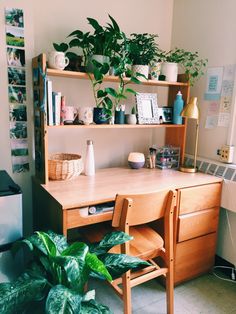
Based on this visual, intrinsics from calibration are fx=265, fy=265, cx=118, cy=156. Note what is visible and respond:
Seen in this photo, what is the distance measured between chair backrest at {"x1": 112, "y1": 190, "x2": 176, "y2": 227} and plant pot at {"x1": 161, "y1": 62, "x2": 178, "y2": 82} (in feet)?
3.46

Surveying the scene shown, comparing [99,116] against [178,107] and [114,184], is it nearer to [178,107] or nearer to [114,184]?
[114,184]

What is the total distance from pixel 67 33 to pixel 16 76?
51cm

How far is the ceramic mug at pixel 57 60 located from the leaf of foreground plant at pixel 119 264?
116 cm

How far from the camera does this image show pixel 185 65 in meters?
2.29

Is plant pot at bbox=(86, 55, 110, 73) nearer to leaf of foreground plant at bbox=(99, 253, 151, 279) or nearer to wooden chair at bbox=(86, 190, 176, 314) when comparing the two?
wooden chair at bbox=(86, 190, 176, 314)

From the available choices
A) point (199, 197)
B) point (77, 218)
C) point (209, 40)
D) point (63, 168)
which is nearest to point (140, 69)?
point (209, 40)

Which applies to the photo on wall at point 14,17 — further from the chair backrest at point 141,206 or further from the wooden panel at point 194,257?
the wooden panel at point 194,257

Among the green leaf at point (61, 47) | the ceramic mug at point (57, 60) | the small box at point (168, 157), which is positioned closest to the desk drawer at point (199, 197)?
the small box at point (168, 157)

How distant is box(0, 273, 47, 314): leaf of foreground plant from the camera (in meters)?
1.03

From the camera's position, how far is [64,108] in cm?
175

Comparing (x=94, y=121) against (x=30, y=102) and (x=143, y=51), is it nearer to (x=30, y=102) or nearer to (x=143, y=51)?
(x=30, y=102)

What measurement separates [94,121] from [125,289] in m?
1.09

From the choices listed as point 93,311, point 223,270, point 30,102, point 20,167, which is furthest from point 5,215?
point 223,270

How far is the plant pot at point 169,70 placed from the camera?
81.7 inches
